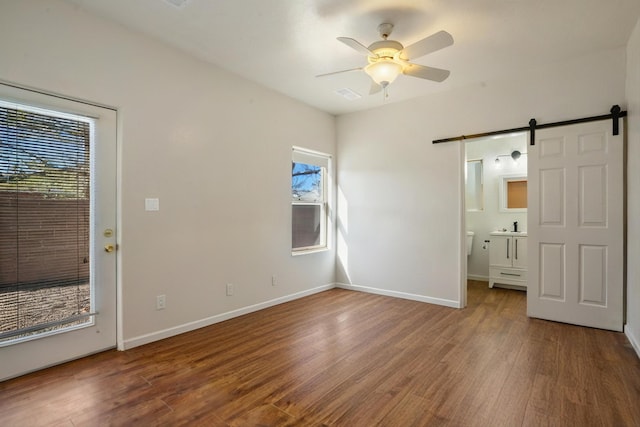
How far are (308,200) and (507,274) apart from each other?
11.2ft

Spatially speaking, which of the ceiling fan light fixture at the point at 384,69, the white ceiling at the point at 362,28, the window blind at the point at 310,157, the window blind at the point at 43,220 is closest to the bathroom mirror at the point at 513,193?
the white ceiling at the point at 362,28

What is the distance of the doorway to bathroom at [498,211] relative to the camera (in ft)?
17.1

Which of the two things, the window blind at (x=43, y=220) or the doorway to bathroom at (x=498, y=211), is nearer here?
the window blind at (x=43, y=220)

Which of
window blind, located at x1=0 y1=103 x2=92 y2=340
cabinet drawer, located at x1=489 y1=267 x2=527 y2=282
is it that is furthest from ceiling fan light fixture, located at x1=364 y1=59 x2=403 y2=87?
cabinet drawer, located at x1=489 y1=267 x2=527 y2=282

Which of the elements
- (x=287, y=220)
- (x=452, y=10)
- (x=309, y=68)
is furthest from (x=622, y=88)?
(x=287, y=220)

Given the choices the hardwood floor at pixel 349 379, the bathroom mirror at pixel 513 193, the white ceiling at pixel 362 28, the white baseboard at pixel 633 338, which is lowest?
the hardwood floor at pixel 349 379

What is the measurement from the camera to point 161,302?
10.4 ft

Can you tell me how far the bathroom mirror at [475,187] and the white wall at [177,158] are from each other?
357 centimetres

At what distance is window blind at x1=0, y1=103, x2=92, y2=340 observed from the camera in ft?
7.71

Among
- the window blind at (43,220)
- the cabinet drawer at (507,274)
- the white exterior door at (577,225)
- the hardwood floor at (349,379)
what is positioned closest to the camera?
the hardwood floor at (349,379)

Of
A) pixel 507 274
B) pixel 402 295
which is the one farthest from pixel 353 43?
pixel 507 274

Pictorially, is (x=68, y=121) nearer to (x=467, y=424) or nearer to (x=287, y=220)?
(x=287, y=220)

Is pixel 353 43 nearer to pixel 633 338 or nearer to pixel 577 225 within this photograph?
pixel 577 225

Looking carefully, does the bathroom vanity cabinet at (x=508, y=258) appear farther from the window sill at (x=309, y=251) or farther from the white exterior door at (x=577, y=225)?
the window sill at (x=309, y=251)
